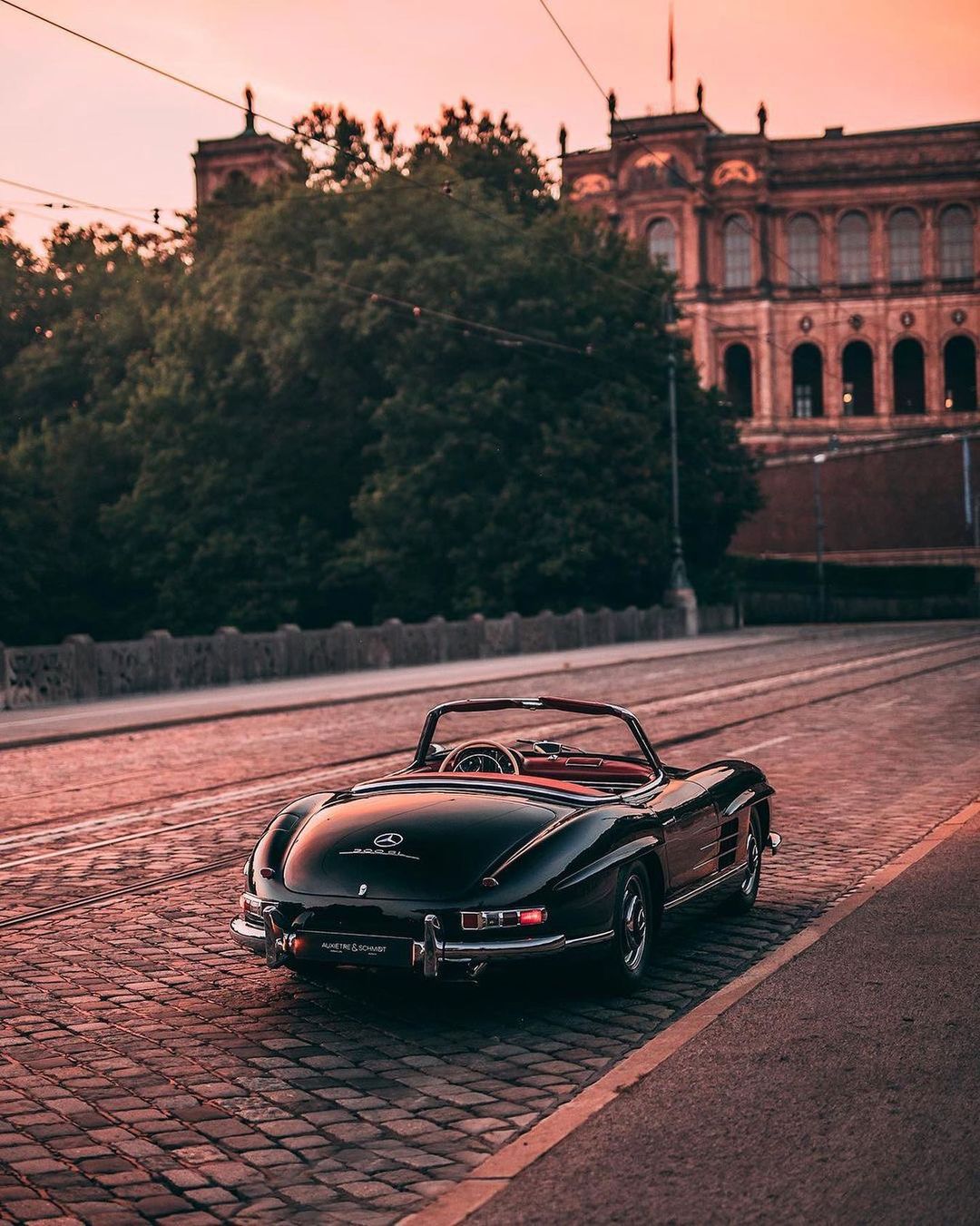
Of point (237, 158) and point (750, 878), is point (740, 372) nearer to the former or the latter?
point (237, 158)

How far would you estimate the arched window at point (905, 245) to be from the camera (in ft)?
354

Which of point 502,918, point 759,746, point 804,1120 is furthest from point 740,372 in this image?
point 804,1120

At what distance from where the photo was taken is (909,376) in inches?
4296

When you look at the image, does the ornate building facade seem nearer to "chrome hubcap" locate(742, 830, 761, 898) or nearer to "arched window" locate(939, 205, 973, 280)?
"arched window" locate(939, 205, 973, 280)

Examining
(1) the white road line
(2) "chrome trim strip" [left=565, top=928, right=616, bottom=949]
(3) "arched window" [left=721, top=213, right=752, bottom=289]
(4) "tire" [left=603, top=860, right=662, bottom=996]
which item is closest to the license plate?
(2) "chrome trim strip" [left=565, top=928, right=616, bottom=949]

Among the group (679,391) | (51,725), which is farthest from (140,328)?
(51,725)

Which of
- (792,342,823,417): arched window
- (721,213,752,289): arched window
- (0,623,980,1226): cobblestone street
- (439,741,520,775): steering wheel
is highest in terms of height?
(721,213,752,289): arched window

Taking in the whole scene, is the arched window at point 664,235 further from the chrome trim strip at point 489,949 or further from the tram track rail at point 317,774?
the chrome trim strip at point 489,949

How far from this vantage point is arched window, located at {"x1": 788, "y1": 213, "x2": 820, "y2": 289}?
10838 centimetres

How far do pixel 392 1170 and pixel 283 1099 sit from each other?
84 cm

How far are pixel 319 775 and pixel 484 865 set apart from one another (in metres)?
9.95

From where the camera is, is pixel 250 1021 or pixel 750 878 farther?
pixel 750 878

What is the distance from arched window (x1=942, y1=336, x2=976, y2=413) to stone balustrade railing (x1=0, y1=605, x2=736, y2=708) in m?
62.0

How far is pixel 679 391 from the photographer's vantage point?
194 feet
